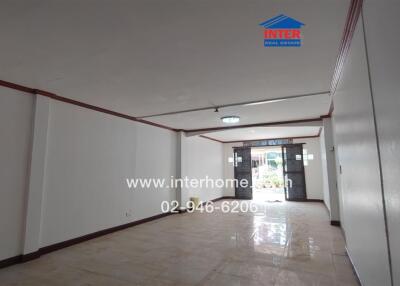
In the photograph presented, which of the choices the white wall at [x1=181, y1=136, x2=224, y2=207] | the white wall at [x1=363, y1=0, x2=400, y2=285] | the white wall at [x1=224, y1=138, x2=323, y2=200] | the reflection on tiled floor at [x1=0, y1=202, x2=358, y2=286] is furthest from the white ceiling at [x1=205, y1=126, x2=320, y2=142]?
the white wall at [x1=363, y1=0, x2=400, y2=285]

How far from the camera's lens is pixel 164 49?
258cm

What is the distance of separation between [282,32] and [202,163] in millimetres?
Result: 7139

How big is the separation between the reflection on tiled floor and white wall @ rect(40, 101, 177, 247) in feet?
1.46

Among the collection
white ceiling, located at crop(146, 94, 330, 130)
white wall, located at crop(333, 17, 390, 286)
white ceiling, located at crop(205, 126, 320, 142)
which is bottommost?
white wall, located at crop(333, 17, 390, 286)

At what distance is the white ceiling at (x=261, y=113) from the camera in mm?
4715

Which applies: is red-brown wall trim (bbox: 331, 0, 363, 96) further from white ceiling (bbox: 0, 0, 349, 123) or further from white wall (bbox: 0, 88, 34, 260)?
white wall (bbox: 0, 88, 34, 260)

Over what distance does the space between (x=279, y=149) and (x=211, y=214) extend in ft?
17.2

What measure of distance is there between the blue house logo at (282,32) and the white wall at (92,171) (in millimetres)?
3757

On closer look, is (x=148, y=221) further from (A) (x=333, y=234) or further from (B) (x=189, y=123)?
(A) (x=333, y=234)

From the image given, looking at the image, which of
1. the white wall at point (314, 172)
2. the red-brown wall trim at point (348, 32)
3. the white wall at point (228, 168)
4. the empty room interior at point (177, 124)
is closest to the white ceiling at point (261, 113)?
the empty room interior at point (177, 124)

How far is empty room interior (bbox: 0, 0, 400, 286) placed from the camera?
1.89m

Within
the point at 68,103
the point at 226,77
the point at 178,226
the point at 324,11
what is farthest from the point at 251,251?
the point at 68,103

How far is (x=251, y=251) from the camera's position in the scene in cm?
390

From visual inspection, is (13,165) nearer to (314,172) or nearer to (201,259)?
(201,259)
